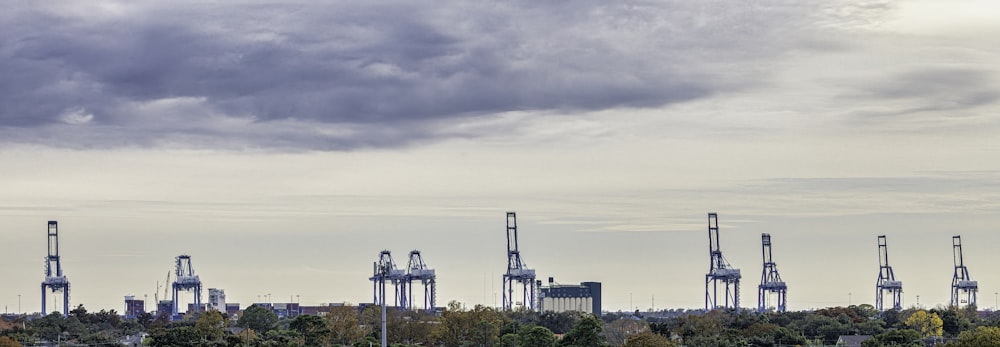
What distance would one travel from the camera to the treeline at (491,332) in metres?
121

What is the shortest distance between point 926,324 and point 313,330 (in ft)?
261

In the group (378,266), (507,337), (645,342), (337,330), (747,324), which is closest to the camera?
(378,266)

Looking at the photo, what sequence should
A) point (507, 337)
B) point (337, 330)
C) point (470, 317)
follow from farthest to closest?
point (337, 330)
point (470, 317)
point (507, 337)

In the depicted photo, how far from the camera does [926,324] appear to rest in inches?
6609

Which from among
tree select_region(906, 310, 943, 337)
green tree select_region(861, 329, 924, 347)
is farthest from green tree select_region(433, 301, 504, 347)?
tree select_region(906, 310, 943, 337)

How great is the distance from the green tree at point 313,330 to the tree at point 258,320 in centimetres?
4183

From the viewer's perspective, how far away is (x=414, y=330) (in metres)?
152

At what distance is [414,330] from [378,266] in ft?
231

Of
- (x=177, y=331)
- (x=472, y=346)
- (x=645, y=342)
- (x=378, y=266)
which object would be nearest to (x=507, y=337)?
(x=472, y=346)

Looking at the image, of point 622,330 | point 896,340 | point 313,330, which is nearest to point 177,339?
point 313,330

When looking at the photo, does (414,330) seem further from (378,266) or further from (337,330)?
(378,266)

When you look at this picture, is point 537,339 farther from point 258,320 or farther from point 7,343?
point 258,320

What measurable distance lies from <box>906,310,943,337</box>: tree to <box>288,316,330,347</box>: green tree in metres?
73.0

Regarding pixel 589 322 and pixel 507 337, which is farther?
pixel 507 337
